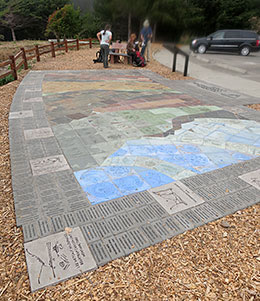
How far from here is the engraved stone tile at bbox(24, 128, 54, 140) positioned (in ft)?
15.7

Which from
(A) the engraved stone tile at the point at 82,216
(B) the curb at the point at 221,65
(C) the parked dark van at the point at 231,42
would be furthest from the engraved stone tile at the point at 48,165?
(C) the parked dark van at the point at 231,42

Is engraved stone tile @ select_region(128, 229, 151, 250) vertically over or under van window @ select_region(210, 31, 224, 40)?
under

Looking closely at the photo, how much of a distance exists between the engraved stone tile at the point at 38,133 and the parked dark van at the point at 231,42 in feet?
55.6

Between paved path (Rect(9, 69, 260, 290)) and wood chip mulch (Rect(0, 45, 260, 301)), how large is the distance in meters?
0.11

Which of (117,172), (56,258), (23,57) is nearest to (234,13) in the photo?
(23,57)

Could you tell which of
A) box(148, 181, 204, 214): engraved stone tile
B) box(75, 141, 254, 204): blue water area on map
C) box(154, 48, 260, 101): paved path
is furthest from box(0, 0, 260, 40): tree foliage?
box(148, 181, 204, 214): engraved stone tile

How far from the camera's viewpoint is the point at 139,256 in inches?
95.7

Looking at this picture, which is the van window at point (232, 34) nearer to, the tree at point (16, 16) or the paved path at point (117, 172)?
the paved path at point (117, 172)

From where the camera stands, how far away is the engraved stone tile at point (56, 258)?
85.7 inches

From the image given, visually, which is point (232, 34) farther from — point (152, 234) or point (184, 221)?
point (152, 234)

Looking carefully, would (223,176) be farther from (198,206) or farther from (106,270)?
(106,270)

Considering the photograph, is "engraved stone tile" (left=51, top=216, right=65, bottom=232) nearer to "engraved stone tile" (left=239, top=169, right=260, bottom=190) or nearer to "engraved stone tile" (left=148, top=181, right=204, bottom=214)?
"engraved stone tile" (left=148, top=181, right=204, bottom=214)

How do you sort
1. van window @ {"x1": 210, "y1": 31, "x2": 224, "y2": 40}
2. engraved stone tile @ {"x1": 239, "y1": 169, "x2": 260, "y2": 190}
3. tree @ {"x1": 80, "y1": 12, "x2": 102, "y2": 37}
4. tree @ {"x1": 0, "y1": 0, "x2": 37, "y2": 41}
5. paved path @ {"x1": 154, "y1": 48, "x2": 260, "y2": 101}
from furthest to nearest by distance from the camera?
tree @ {"x1": 0, "y1": 0, "x2": 37, "y2": 41}
tree @ {"x1": 80, "y1": 12, "x2": 102, "y2": 37}
van window @ {"x1": 210, "y1": 31, "x2": 224, "y2": 40}
paved path @ {"x1": 154, "y1": 48, "x2": 260, "y2": 101}
engraved stone tile @ {"x1": 239, "y1": 169, "x2": 260, "y2": 190}

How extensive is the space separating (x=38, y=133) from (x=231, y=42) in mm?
18038
